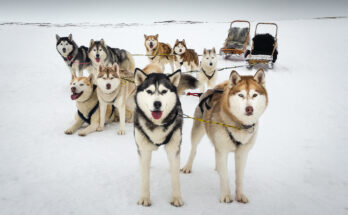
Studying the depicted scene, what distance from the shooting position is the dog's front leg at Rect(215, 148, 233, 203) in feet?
5.92

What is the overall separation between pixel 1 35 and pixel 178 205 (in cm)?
1544

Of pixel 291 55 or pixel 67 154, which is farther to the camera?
pixel 291 55

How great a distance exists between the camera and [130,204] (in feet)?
6.20

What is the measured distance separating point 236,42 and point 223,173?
24.9 ft

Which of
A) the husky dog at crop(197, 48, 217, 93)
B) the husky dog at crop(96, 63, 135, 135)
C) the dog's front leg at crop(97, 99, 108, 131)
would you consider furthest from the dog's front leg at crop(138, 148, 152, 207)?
the husky dog at crop(197, 48, 217, 93)

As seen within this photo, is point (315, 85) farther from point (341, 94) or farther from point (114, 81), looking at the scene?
point (114, 81)

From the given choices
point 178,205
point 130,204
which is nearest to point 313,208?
point 178,205

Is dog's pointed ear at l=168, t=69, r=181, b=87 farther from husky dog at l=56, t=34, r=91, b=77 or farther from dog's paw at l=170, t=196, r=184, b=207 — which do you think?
husky dog at l=56, t=34, r=91, b=77

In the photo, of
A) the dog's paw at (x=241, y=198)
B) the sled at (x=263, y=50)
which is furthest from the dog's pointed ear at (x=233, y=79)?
the sled at (x=263, y=50)

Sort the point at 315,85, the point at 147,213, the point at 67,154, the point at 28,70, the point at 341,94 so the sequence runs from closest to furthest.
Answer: the point at 147,213 < the point at 67,154 < the point at 341,94 < the point at 315,85 < the point at 28,70

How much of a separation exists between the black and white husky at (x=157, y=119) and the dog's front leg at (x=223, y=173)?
1.14 ft

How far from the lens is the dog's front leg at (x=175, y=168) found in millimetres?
1800

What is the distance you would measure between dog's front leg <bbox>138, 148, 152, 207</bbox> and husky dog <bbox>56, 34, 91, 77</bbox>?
3594 millimetres

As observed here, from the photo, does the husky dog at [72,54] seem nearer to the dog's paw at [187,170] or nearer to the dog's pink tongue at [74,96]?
the dog's pink tongue at [74,96]
